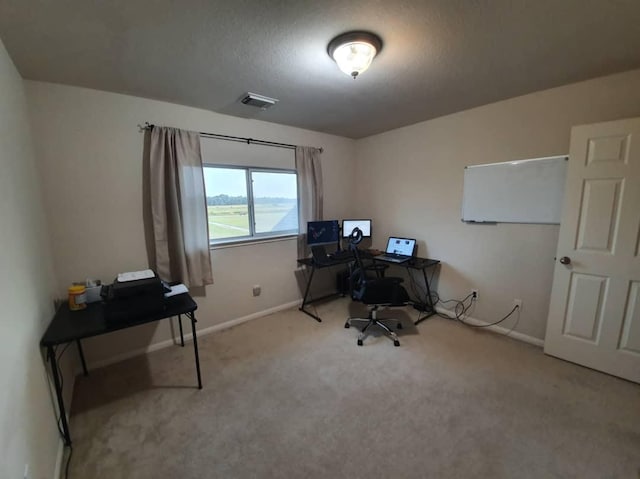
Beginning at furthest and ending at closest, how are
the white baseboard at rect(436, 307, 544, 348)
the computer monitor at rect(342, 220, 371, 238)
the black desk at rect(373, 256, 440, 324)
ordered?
the computer monitor at rect(342, 220, 371, 238)
the black desk at rect(373, 256, 440, 324)
the white baseboard at rect(436, 307, 544, 348)

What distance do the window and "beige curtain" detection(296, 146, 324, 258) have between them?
11 centimetres

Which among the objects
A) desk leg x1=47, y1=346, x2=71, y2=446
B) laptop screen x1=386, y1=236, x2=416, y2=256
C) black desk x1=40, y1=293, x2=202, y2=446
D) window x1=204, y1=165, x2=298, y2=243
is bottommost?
desk leg x1=47, y1=346, x2=71, y2=446

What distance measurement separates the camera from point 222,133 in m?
2.84

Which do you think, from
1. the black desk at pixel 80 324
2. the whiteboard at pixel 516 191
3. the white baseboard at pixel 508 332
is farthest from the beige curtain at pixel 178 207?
the white baseboard at pixel 508 332

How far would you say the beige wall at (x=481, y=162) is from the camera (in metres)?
2.26

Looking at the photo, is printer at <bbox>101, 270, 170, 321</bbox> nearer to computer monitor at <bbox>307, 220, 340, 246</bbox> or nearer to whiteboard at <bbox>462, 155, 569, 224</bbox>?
computer monitor at <bbox>307, 220, 340, 246</bbox>

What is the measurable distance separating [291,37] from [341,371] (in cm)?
245

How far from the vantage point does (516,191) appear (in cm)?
262

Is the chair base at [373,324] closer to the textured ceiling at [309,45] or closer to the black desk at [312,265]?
the black desk at [312,265]

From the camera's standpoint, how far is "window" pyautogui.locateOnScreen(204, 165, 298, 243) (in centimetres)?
293

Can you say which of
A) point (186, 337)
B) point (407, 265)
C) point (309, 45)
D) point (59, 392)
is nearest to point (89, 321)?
point (59, 392)

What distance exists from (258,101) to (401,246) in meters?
2.44

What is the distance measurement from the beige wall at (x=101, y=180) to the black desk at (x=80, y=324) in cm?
43

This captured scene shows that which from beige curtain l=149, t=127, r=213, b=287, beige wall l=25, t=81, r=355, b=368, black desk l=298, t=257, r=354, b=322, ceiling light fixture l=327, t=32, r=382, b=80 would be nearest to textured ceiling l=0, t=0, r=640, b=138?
ceiling light fixture l=327, t=32, r=382, b=80
